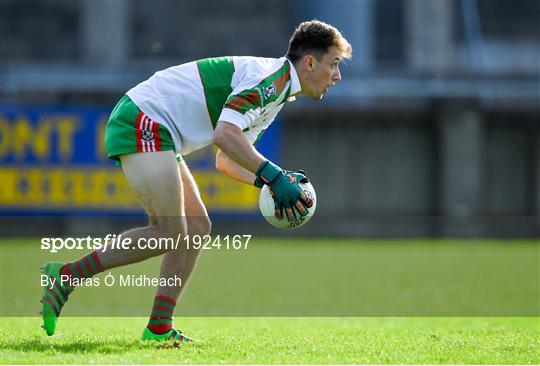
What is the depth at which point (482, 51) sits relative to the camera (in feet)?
87.9

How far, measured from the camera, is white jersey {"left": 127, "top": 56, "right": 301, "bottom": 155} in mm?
6066

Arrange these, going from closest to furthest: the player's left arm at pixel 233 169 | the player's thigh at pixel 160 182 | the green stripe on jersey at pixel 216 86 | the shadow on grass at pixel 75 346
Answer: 1. the shadow on grass at pixel 75 346
2. the player's thigh at pixel 160 182
3. the green stripe on jersey at pixel 216 86
4. the player's left arm at pixel 233 169

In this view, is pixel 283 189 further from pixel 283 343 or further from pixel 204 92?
pixel 283 343

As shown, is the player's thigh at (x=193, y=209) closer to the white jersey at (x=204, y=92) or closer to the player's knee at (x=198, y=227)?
the player's knee at (x=198, y=227)

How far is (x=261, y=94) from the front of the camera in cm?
593

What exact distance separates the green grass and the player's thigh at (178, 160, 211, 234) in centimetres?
73

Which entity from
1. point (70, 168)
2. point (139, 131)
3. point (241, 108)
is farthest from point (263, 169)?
point (70, 168)

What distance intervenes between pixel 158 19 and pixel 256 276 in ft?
47.1

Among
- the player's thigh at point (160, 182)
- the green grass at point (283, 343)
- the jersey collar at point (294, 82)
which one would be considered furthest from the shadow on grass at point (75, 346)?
the jersey collar at point (294, 82)

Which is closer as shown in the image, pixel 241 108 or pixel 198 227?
pixel 241 108

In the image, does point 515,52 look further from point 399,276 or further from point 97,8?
point 399,276

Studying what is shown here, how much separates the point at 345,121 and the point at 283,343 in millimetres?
16877

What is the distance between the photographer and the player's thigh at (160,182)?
6.02 m

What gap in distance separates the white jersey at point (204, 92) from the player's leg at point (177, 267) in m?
0.40
